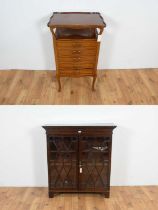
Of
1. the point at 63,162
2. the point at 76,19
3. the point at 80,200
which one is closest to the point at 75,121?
the point at 63,162

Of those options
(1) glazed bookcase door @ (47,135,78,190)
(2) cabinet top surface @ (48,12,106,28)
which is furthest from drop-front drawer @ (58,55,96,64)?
(1) glazed bookcase door @ (47,135,78,190)

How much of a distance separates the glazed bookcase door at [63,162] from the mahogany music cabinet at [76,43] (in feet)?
2.20

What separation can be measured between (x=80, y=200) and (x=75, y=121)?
108 centimetres

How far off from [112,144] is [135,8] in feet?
5.86

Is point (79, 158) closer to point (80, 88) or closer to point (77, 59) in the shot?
point (80, 88)

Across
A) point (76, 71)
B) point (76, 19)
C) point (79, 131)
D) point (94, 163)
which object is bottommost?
point (94, 163)

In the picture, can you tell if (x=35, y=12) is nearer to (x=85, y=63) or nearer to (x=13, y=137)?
(x=85, y=63)

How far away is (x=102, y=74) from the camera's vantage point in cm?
423

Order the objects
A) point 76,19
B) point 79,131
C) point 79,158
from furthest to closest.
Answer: point 79,158 < point 79,131 < point 76,19

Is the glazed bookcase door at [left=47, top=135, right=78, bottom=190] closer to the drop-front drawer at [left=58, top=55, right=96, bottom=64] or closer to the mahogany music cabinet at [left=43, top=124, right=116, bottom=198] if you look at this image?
the mahogany music cabinet at [left=43, top=124, right=116, bottom=198]

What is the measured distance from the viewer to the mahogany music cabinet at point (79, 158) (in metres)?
3.80

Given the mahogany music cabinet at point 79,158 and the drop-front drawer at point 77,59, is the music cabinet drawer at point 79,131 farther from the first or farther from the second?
the drop-front drawer at point 77,59

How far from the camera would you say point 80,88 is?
3.89 metres

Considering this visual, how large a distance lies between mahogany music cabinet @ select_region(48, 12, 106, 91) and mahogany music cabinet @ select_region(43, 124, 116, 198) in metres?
0.57
